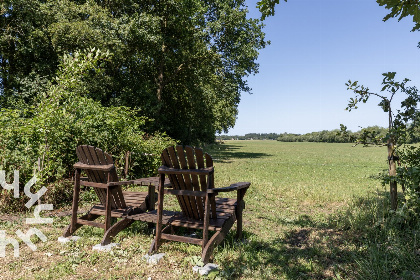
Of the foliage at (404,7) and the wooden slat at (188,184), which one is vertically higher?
the foliage at (404,7)

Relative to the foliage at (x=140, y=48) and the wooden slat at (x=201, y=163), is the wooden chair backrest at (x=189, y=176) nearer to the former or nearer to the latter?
the wooden slat at (x=201, y=163)

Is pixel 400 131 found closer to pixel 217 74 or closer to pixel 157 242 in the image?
pixel 157 242

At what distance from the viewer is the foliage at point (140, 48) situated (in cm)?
1422

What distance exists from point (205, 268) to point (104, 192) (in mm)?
2058

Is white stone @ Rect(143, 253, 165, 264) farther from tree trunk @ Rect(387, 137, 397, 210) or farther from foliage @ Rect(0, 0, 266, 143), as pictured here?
foliage @ Rect(0, 0, 266, 143)

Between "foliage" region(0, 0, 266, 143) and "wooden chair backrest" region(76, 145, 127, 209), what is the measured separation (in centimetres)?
1066

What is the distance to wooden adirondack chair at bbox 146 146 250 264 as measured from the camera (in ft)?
11.3

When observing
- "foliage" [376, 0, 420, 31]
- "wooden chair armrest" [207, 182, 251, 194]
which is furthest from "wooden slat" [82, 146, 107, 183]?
"foliage" [376, 0, 420, 31]

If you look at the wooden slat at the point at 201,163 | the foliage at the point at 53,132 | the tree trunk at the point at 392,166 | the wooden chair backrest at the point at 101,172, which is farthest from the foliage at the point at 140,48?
the tree trunk at the point at 392,166

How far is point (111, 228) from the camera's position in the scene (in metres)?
3.95

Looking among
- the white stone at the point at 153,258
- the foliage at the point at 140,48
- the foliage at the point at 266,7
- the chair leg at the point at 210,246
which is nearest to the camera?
the foliage at the point at 266,7

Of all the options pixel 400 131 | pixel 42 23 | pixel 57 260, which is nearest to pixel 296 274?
pixel 400 131

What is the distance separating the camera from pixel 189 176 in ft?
12.0

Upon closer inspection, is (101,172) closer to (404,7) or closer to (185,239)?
(185,239)
